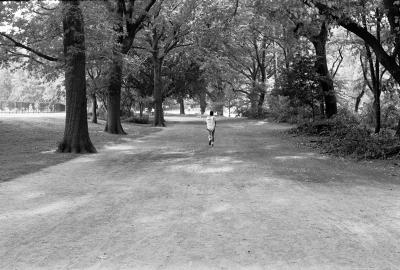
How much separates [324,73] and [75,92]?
15.5 m

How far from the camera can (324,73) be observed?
2748cm

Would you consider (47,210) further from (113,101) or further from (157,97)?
(157,97)

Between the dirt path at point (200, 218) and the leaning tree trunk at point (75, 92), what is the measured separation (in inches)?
150

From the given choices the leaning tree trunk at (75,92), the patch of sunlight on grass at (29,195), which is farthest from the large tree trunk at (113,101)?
the patch of sunlight on grass at (29,195)

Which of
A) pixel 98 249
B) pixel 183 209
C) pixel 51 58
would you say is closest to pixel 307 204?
pixel 183 209

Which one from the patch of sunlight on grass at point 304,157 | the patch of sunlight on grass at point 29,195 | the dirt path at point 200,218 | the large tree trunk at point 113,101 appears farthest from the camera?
the large tree trunk at point 113,101

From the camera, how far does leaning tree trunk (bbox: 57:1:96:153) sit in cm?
1797

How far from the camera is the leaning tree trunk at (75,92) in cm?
1797

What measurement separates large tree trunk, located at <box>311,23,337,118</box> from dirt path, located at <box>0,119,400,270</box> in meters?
13.6

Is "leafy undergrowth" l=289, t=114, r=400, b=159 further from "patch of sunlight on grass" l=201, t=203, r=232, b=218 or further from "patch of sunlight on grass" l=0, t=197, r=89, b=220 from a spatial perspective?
"patch of sunlight on grass" l=0, t=197, r=89, b=220

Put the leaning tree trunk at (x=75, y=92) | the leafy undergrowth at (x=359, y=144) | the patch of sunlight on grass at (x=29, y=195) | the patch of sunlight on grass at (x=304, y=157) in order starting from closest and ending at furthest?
the patch of sunlight on grass at (x=29, y=195), the leafy undergrowth at (x=359, y=144), the patch of sunlight on grass at (x=304, y=157), the leaning tree trunk at (x=75, y=92)

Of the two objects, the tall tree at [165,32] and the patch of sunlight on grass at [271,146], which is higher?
the tall tree at [165,32]

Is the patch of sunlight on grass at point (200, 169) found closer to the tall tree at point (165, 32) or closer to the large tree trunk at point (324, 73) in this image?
the large tree trunk at point (324, 73)

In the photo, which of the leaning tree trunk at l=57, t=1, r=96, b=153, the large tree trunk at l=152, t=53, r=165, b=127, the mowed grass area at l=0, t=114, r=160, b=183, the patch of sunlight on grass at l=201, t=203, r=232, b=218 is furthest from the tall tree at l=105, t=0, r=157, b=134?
the patch of sunlight on grass at l=201, t=203, r=232, b=218
